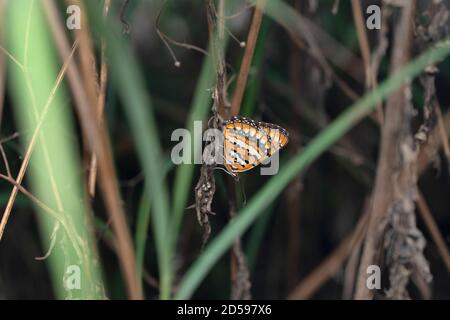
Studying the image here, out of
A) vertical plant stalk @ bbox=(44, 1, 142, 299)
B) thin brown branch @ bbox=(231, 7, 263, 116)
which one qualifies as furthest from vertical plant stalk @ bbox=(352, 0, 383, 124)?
vertical plant stalk @ bbox=(44, 1, 142, 299)

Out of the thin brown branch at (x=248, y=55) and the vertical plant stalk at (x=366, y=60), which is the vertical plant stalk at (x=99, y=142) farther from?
the vertical plant stalk at (x=366, y=60)

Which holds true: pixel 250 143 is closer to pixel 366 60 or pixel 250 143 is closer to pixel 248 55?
pixel 248 55

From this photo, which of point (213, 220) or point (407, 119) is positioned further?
point (213, 220)

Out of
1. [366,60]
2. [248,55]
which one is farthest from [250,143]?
[366,60]

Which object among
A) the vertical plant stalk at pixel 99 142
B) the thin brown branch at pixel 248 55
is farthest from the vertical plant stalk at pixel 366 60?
the vertical plant stalk at pixel 99 142

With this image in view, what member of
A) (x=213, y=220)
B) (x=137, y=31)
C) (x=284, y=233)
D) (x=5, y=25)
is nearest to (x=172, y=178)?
(x=213, y=220)

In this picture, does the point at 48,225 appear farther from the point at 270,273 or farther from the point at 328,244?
the point at 328,244
